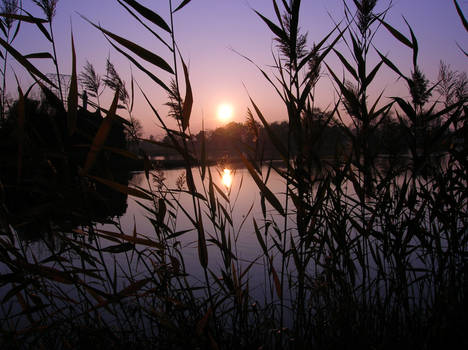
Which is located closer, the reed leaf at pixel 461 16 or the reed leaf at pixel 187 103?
the reed leaf at pixel 187 103

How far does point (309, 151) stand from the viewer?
65.9 inches

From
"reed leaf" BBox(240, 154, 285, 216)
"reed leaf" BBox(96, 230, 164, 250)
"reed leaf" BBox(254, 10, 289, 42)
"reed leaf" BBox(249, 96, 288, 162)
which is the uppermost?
"reed leaf" BBox(254, 10, 289, 42)

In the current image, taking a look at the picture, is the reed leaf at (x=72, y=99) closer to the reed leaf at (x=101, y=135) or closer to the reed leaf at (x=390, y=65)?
the reed leaf at (x=101, y=135)

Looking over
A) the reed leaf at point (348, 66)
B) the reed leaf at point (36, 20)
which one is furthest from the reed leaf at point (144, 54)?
the reed leaf at point (348, 66)

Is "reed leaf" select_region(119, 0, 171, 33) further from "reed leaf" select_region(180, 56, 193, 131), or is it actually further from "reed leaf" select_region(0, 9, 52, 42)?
"reed leaf" select_region(0, 9, 52, 42)

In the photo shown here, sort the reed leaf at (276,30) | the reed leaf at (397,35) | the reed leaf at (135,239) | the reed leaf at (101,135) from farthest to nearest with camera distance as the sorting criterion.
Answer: the reed leaf at (397,35) < the reed leaf at (276,30) < the reed leaf at (135,239) < the reed leaf at (101,135)

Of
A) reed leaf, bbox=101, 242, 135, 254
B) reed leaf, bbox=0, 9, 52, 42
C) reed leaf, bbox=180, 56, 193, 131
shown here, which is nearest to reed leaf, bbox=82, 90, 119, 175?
reed leaf, bbox=180, 56, 193, 131

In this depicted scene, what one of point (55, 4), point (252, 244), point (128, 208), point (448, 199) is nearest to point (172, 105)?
point (55, 4)

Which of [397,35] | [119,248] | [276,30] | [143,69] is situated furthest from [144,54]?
[397,35]

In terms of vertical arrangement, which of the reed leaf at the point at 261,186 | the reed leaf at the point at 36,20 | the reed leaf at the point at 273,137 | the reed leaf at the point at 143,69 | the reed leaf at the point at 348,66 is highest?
the reed leaf at the point at 36,20

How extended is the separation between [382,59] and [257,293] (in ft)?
7.98

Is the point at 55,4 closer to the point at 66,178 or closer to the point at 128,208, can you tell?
the point at 66,178

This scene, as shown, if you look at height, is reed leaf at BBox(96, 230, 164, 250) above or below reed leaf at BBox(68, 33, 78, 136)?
below

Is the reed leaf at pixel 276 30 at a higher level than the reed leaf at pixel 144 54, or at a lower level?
higher
